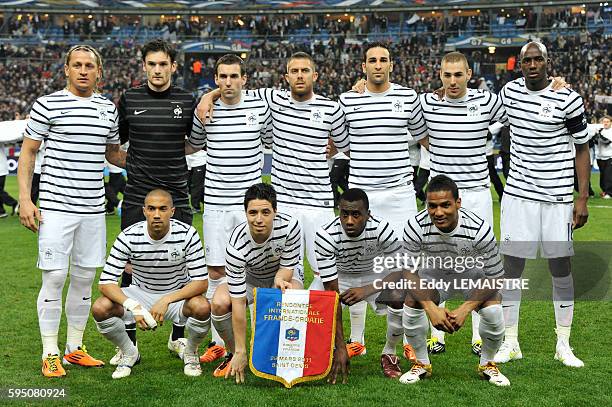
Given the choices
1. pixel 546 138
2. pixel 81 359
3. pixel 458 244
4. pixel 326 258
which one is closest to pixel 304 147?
pixel 326 258

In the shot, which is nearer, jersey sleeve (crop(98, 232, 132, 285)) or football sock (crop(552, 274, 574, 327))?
jersey sleeve (crop(98, 232, 132, 285))

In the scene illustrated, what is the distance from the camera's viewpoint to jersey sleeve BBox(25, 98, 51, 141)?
18.3 feet

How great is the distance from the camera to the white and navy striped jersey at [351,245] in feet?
18.1

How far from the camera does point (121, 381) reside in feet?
17.8

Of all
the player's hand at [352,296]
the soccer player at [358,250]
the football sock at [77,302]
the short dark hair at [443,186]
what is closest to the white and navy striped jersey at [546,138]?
the short dark hair at [443,186]

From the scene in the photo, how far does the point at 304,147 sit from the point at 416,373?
6.40 feet

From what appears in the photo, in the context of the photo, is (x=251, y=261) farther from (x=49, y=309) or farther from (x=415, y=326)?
(x=49, y=309)

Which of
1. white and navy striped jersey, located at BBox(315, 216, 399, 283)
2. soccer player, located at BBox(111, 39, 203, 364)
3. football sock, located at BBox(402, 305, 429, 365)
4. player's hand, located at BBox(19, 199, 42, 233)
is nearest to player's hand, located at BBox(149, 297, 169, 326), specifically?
soccer player, located at BBox(111, 39, 203, 364)

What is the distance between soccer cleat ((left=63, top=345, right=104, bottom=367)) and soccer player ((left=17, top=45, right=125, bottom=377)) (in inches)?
7.7

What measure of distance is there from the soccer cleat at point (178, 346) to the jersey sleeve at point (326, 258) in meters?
1.31

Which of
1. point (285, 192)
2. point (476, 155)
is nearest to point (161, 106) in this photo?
point (285, 192)

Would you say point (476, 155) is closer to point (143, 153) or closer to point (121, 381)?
point (143, 153)

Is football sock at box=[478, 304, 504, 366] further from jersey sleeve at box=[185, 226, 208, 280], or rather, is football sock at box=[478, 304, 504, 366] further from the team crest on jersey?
jersey sleeve at box=[185, 226, 208, 280]

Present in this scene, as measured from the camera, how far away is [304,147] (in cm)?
608
